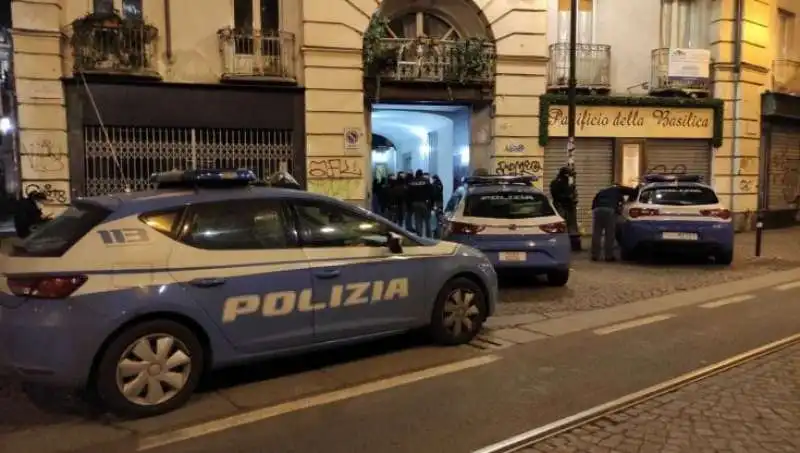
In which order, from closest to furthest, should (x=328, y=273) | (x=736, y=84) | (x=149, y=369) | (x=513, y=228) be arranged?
(x=149, y=369) < (x=328, y=273) < (x=513, y=228) < (x=736, y=84)

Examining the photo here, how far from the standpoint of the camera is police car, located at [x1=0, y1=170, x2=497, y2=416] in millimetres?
4648

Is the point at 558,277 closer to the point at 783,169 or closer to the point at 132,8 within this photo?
the point at 132,8

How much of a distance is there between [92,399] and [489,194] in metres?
6.00

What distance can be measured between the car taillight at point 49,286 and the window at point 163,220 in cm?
64

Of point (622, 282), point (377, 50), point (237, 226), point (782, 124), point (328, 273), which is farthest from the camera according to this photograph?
point (782, 124)

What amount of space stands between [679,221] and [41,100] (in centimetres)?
1164

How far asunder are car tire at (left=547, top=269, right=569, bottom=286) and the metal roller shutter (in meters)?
12.2

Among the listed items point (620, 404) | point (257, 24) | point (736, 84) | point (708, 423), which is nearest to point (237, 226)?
point (620, 404)

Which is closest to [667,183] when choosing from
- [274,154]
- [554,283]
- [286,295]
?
[554,283]

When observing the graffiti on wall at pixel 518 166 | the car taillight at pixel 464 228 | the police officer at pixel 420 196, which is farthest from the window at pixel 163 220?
the graffiti on wall at pixel 518 166

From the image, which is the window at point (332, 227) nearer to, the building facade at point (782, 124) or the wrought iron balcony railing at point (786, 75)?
the building facade at point (782, 124)

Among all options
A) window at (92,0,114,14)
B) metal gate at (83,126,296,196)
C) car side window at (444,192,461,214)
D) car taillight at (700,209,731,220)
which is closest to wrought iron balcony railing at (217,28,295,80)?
metal gate at (83,126,296,196)

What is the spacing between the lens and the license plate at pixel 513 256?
9430mm

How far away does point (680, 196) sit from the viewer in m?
12.0
